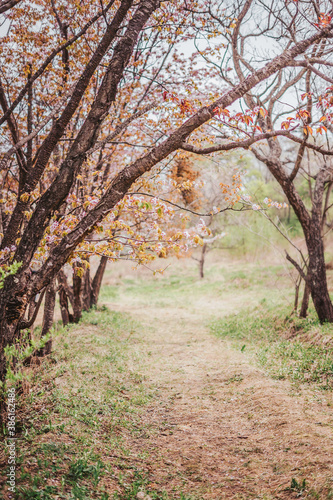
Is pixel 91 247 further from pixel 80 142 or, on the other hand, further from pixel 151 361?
pixel 151 361

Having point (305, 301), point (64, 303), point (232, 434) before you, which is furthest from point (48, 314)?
point (305, 301)

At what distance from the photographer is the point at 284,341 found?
22.7 ft

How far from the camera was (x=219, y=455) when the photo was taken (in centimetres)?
346

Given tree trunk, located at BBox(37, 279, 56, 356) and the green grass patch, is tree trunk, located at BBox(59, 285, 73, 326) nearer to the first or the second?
the green grass patch

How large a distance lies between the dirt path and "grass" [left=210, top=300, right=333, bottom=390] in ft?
1.26

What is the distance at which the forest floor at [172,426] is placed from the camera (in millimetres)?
2832

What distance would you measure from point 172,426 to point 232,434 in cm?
72

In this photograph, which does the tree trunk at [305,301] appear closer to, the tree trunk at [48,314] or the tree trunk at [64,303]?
the tree trunk at [48,314]

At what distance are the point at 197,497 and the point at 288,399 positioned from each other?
206 cm

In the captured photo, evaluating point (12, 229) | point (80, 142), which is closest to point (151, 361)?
point (12, 229)

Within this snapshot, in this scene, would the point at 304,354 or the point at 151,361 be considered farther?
the point at 151,361

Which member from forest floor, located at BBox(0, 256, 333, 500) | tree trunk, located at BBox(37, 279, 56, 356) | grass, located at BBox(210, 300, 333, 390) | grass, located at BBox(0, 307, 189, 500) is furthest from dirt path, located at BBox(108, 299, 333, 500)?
tree trunk, located at BBox(37, 279, 56, 356)

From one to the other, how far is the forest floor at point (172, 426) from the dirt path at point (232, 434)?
0.01m

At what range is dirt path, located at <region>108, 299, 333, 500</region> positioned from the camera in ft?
9.56
